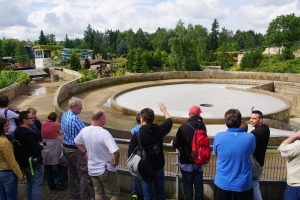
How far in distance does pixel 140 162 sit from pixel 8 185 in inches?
81.1

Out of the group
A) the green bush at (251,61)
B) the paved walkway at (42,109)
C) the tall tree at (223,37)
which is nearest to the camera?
the paved walkway at (42,109)

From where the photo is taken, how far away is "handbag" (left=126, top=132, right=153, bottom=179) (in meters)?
3.57

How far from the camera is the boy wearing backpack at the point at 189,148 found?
384 cm

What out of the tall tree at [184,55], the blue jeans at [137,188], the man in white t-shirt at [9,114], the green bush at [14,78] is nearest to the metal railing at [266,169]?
the blue jeans at [137,188]

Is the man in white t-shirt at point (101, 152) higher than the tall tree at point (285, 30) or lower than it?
lower

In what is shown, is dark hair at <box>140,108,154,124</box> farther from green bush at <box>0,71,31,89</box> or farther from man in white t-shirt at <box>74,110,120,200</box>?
green bush at <box>0,71,31,89</box>

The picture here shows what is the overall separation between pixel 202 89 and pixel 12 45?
366 ft

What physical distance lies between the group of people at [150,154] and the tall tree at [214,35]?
82656 millimetres

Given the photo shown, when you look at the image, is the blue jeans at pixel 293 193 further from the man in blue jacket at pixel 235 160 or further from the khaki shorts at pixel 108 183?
the khaki shorts at pixel 108 183

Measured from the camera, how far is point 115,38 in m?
111

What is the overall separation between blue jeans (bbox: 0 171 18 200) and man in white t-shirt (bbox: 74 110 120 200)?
1104mm

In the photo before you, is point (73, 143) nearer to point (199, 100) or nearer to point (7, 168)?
point (7, 168)

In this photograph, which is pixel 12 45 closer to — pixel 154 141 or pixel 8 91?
pixel 8 91

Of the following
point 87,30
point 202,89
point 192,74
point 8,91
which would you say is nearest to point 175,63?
point 192,74
